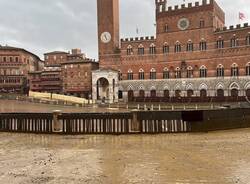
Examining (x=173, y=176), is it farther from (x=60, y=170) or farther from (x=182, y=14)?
(x=182, y=14)

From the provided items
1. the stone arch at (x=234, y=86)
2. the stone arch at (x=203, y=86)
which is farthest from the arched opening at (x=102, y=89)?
the stone arch at (x=234, y=86)

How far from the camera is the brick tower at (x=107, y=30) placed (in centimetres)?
7356

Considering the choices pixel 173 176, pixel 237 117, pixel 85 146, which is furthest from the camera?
pixel 237 117

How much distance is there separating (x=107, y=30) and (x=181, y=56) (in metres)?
19.2

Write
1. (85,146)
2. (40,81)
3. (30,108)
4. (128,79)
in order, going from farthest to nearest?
1. (40,81)
2. (128,79)
3. (30,108)
4. (85,146)

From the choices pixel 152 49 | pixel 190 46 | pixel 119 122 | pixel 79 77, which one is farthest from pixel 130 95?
pixel 119 122

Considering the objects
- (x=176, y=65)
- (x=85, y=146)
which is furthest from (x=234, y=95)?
(x=85, y=146)

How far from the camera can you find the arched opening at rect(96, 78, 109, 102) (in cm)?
7256

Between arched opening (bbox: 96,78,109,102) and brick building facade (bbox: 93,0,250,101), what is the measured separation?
5.91 feet

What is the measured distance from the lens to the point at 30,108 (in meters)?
51.6

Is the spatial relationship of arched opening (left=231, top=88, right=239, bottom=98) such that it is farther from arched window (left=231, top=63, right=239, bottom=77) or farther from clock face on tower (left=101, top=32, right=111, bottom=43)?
clock face on tower (left=101, top=32, right=111, bottom=43)

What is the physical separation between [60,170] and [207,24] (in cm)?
5782

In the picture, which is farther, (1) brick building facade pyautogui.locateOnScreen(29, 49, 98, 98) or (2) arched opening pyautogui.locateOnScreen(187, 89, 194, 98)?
(1) brick building facade pyautogui.locateOnScreen(29, 49, 98, 98)


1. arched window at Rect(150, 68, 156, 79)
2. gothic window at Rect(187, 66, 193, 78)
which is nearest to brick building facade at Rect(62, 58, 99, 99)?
arched window at Rect(150, 68, 156, 79)
